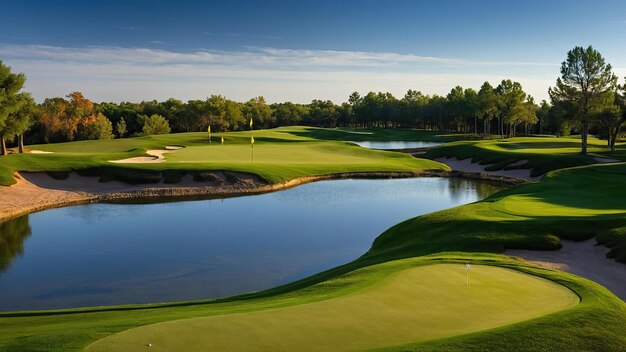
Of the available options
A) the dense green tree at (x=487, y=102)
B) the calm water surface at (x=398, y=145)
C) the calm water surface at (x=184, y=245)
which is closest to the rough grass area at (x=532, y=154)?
the calm water surface at (x=184, y=245)

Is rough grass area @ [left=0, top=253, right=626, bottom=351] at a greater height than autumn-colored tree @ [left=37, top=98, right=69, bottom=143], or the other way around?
autumn-colored tree @ [left=37, top=98, right=69, bottom=143]

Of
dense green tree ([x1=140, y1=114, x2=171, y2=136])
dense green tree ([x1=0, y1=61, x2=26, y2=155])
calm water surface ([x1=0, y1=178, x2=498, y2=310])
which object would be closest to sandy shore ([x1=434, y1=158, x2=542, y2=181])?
calm water surface ([x1=0, y1=178, x2=498, y2=310])

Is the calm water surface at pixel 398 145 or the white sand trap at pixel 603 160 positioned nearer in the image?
the white sand trap at pixel 603 160

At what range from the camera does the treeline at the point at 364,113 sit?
56.0 meters

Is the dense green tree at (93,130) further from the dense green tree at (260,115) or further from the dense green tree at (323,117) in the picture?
the dense green tree at (323,117)

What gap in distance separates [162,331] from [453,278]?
313 inches

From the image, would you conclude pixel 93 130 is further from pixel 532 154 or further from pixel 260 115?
pixel 532 154

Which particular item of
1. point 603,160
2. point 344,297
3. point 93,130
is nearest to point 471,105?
point 603,160

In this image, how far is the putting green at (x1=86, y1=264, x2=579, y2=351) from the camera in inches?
328

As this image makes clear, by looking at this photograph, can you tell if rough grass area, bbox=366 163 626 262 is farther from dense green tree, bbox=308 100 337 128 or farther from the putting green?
dense green tree, bbox=308 100 337 128

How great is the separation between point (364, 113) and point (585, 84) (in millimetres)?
115458

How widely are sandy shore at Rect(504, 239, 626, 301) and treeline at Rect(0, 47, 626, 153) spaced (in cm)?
4477

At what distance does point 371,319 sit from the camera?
9.54 meters

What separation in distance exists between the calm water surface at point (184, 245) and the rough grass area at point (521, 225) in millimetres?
3479
